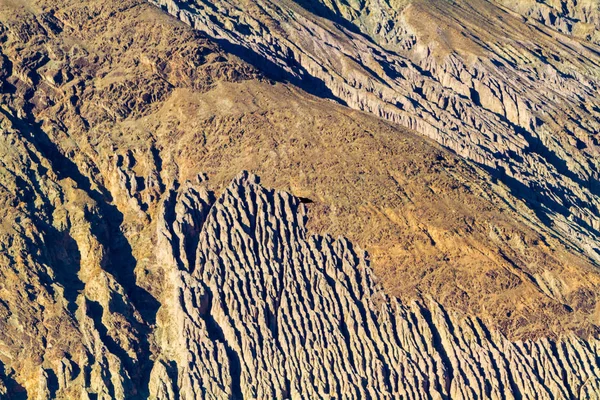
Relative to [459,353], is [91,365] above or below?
below

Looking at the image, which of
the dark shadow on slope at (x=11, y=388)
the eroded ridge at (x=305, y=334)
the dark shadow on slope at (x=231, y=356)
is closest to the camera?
the dark shadow on slope at (x=11, y=388)

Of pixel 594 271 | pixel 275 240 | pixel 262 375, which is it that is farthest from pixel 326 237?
pixel 594 271

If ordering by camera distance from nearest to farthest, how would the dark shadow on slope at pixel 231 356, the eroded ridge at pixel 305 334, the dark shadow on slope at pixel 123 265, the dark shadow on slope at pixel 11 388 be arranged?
the dark shadow on slope at pixel 11 388
the dark shadow on slope at pixel 231 356
the eroded ridge at pixel 305 334
the dark shadow on slope at pixel 123 265

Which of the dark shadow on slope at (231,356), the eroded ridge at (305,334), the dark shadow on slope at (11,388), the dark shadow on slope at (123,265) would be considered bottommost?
the dark shadow on slope at (11,388)

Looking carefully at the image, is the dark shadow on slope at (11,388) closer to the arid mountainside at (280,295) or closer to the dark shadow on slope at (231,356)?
the arid mountainside at (280,295)

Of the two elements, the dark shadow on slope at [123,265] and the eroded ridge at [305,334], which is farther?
the dark shadow on slope at [123,265]

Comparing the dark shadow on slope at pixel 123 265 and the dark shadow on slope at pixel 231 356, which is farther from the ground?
the dark shadow on slope at pixel 231 356

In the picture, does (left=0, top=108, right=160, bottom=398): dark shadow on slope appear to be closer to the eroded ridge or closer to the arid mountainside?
the arid mountainside

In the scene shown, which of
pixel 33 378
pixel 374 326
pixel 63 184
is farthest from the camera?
pixel 63 184

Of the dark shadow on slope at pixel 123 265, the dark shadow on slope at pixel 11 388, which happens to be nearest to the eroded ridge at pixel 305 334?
the dark shadow on slope at pixel 123 265

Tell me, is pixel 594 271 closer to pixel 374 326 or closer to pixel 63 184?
pixel 374 326
